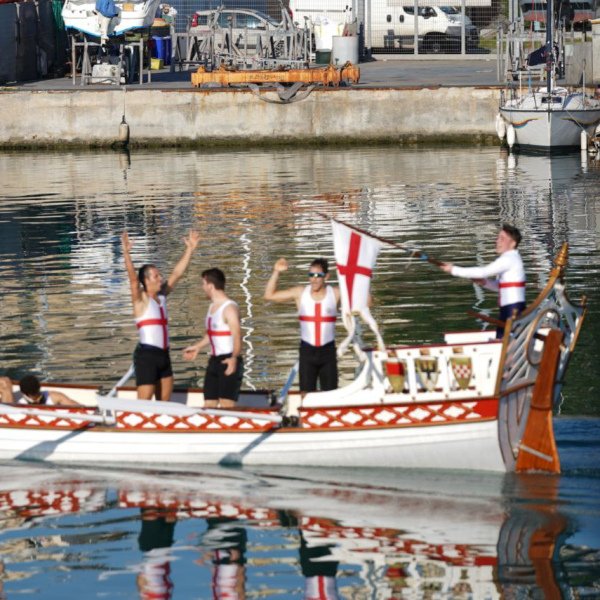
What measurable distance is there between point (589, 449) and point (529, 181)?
24.3 metres

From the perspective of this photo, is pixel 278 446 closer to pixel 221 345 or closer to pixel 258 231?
pixel 221 345

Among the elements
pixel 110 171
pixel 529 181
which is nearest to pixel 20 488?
pixel 529 181

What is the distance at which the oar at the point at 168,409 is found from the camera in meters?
15.0

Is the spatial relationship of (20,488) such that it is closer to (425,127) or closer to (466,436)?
(466,436)

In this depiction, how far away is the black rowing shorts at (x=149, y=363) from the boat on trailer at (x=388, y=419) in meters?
0.37

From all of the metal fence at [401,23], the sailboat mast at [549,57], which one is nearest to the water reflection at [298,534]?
the sailboat mast at [549,57]

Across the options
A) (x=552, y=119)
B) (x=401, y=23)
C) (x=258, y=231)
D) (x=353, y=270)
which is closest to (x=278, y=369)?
(x=353, y=270)

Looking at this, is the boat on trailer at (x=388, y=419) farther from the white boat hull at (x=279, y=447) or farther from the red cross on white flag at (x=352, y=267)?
the red cross on white flag at (x=352, y=267)

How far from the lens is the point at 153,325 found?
15172 millimetres

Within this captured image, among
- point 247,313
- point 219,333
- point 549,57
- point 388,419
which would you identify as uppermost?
point 549,57

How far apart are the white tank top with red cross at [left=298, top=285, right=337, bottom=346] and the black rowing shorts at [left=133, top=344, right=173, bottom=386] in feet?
5.43

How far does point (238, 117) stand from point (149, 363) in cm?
3366

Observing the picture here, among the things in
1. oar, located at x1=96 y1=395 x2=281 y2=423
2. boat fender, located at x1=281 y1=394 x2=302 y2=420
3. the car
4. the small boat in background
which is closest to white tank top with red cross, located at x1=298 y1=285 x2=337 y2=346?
boat fender, located at x1=281 y1=394 x2=302 y2=420

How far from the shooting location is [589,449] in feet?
49.4
